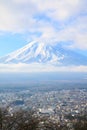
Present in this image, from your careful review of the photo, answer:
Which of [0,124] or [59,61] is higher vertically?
[59,61]

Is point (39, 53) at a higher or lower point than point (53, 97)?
higher

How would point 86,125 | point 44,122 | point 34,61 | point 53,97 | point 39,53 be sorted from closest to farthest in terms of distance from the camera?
point 44,122 → point 86,125 → point 53,97 → point 34,61 → point 39,53

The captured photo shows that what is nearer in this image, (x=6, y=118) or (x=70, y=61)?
(x=6, y=118)

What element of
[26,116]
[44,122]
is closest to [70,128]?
[44,122]

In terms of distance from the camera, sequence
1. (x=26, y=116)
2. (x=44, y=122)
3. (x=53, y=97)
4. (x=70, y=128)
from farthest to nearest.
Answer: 1. (x=53, y=97)
2. (x=70, y=128)
3. (x=44, y=122)
4. (x=26, y=116)

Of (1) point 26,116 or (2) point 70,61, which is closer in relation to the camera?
(1) point 26,116

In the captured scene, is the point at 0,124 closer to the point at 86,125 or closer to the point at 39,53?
the point at 86,125

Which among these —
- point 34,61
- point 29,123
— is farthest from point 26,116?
point 34,61

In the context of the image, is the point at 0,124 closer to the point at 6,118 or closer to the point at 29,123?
the point at 6,118

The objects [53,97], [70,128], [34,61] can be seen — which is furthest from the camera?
[34,61]
